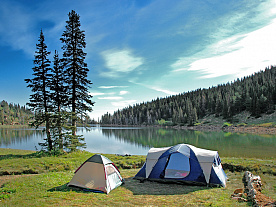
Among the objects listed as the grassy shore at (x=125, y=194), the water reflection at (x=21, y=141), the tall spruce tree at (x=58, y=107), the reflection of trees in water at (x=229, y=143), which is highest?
the tall spruce tree at (x=58, y=107)

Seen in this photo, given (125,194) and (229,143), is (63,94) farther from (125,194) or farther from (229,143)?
(229,143)

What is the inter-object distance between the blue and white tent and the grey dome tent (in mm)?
2355

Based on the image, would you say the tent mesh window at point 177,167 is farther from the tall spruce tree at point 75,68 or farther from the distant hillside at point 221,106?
the distant hillside at point 221,106

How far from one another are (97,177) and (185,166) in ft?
17.2

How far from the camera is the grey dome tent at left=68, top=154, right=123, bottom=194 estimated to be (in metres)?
8.56

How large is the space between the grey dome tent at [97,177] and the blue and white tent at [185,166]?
92.7 inches

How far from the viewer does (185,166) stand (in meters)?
10.8

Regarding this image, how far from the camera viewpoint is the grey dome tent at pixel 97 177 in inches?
337

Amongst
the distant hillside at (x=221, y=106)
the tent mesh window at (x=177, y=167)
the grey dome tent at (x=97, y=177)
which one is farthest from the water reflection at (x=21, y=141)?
the distant hillside at (x=221, y=106)

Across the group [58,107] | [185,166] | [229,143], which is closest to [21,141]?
[58,107]

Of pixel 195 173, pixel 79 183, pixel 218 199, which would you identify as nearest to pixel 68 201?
pixel 79 183

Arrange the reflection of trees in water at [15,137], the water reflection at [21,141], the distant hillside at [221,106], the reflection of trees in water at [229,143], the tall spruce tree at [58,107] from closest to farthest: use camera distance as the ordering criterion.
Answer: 1. the tall spruce tree at [58,107]
2. the reflection of trees in water at [229,143]
3. the water reflection at [21,141]
4. the reflection of trees in water at [15,137]
5. the distant hillside at [221,106]

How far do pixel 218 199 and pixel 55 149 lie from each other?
54.1 ft

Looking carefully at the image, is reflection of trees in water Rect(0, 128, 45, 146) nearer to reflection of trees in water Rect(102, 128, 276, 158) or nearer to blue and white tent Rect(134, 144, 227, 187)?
reflection of trees in water Rect(102, 128, 276, 158)
